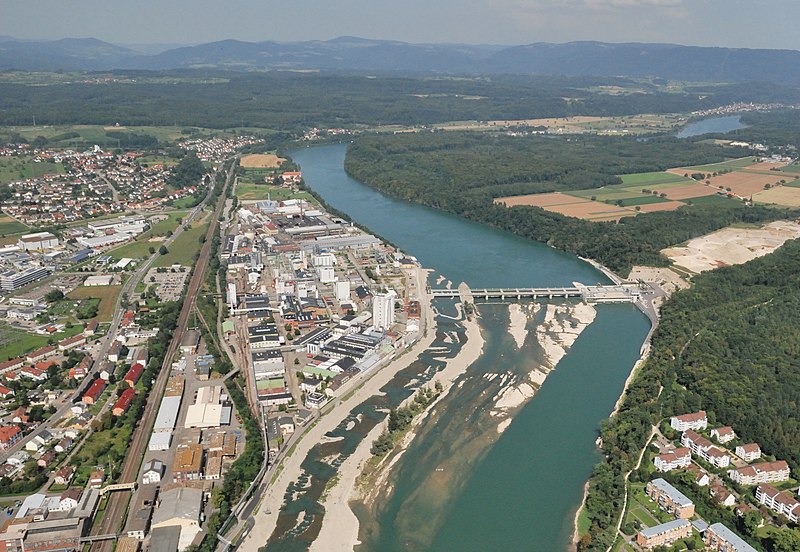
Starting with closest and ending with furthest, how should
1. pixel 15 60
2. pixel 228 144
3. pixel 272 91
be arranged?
1. pixel 228 144
2. pixel 272 91
3. pixel 15 60

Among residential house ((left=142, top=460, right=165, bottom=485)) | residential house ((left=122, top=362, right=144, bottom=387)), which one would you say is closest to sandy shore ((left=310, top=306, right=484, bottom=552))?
residential house ((left=142, top=460, right=165, bottom=485))

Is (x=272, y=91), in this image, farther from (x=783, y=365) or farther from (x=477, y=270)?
(x=783, y=365)

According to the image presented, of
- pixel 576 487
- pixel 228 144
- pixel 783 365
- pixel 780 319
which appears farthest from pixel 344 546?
pixel 228 144

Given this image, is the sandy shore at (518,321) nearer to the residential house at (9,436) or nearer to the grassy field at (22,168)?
the residential house at (9,436)

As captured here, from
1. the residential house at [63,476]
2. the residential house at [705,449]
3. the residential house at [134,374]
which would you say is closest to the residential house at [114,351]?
the residential house at [134,374]

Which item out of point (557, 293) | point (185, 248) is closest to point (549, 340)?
point (557, 293)

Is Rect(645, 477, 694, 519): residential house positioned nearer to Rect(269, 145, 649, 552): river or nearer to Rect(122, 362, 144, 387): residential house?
Rect(269, 145, 649, 552): river

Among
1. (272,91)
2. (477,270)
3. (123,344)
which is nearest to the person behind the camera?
(123,344)
